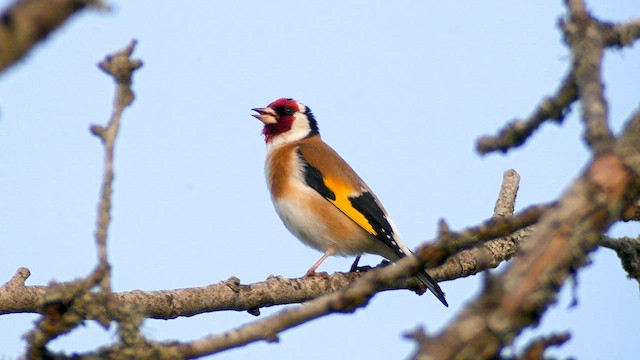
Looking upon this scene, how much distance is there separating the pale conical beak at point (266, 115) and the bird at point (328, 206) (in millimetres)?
851

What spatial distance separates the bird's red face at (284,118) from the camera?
28.0ft

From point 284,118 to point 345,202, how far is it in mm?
1833

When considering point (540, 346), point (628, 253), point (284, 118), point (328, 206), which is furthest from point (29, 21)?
point (284, 118)

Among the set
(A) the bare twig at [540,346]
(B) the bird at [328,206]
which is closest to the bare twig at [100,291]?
(A) the bare twig at [540,346]

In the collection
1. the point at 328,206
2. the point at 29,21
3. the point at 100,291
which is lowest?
the point at 29,21

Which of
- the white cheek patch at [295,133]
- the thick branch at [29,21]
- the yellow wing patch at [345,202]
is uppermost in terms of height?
the white cheek patch at [295,133]

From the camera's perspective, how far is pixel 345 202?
23.6ft

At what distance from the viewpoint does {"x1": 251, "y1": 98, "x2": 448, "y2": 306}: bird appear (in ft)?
23.1

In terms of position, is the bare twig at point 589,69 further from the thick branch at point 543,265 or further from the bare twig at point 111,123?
the bare twig at point 111,123

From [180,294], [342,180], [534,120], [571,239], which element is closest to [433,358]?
[571,239]

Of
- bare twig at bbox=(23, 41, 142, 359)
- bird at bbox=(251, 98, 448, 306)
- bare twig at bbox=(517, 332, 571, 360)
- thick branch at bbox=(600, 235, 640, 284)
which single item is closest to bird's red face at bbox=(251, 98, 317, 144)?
bird at bbox=(251, 98, 448, 306)

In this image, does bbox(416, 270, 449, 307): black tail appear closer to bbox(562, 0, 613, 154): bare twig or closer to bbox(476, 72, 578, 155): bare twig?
bbox(476, 72, 578, 155): bare twig

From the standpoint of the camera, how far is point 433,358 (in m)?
1.22

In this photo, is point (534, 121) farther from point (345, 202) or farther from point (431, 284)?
point (345, 202)
